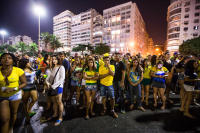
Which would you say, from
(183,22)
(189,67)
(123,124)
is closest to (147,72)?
(189,67)

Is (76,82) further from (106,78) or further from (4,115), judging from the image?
(4,115)

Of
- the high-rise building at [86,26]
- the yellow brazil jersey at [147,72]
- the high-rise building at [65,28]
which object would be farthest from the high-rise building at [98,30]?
the yellow brazil jersey at [147,72]

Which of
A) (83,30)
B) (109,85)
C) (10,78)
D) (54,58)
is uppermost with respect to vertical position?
(83,30)

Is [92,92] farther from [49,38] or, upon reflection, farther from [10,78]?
[49,38]

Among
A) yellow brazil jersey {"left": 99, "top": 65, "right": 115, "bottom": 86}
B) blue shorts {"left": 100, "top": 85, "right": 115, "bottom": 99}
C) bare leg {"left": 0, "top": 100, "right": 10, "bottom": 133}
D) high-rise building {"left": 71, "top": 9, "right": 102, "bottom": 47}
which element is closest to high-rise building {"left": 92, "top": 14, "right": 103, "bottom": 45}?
high-rise building {"left": 71, "top": 9, "right": 102, "bottom": 47}

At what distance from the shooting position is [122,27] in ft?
231

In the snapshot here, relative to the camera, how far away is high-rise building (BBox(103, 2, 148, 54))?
221 feet

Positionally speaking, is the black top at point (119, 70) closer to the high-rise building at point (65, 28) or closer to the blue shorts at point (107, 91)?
the blue shorts at point (107, 91)

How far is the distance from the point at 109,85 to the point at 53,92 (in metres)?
1.91

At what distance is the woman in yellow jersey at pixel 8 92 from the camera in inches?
85.9

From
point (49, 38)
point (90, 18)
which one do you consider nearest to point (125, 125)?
point (49, 38)

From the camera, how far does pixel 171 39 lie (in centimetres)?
6059

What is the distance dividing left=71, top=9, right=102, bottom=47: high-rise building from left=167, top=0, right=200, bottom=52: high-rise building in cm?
5296

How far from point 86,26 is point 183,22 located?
71173 millimetres
